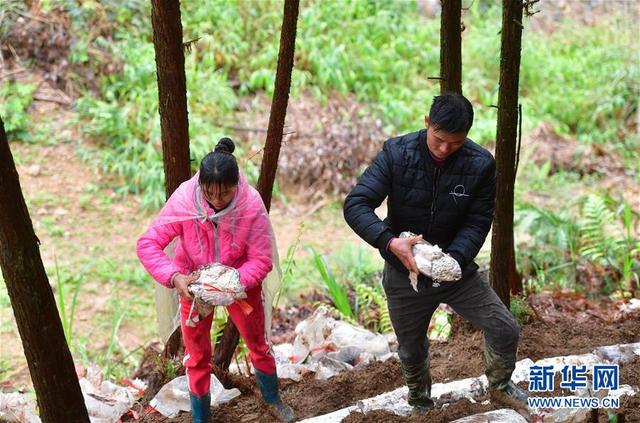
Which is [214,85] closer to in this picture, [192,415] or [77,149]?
[77,149]

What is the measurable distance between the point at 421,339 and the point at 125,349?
4221 mm

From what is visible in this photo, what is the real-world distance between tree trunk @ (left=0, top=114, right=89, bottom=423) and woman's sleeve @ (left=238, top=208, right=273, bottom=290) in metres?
0.87

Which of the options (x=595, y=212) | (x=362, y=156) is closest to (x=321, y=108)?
(x=362, y=156)

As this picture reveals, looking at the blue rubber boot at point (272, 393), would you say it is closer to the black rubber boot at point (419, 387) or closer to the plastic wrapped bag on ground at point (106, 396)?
the black rubber boot at point (419, 387)

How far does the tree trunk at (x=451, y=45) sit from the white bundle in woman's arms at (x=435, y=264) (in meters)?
1.39

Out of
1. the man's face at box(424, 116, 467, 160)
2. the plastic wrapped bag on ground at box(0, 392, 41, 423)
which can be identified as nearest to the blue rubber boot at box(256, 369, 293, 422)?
the plastic wrapped bag on ground at box(0, 392, 41, 423)

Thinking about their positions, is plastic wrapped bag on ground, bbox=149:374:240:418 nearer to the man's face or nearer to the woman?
the woman

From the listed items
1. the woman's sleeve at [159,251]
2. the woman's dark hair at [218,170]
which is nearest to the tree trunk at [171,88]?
the woman's sleeve at [159,251]

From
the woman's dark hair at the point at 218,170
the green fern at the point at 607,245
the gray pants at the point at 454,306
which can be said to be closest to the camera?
the woman's dark hair at the point at 218,170

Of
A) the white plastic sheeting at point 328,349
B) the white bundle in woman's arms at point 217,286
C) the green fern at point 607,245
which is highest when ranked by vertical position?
the white bundle in woman's arms at point 217,286

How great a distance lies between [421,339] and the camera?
3.67m

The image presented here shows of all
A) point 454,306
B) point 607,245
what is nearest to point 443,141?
point 454,306

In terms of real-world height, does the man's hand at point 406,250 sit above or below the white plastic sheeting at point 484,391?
above

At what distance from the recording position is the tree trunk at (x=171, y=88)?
4082 mm
